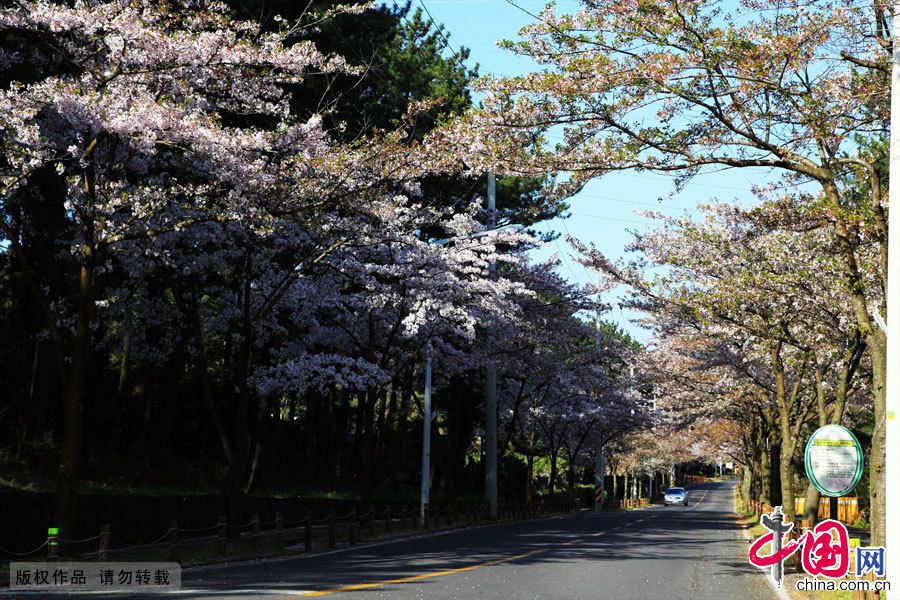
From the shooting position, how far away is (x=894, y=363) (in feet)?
29.7

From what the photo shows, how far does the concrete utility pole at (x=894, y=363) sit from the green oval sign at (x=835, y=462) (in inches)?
82.5

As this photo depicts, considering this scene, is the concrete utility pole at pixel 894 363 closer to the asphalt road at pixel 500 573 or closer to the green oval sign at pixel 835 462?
the green oval sign at pixel 835 462

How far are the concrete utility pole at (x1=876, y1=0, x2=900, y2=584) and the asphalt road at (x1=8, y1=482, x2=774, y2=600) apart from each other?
231 inches

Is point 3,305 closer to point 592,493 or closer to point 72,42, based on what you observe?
point 72,42

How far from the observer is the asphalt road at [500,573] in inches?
542

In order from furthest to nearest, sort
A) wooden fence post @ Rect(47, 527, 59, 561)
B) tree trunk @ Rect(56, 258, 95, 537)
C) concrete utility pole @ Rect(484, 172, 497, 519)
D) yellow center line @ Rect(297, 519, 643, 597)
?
concrete utility pole @ Rect(484, 172, 497, 519)
tree trunk @ Rect(56, 258, 95, 537)
wooden fence post @ Rect(47, 527, 59, 561)
yellow center line @ Rect(297, 519, 643, 597)

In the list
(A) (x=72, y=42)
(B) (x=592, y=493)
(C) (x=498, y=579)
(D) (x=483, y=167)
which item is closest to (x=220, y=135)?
(A) (x=72, y=42)

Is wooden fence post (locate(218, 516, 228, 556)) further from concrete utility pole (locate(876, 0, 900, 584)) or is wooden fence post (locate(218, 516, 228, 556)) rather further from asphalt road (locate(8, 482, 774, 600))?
concrete utility pole (locate(876, 0, 900, 584))

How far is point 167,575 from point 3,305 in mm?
20368

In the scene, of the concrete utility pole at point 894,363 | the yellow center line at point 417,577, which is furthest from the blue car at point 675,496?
the concrete utility pole at point 894,363

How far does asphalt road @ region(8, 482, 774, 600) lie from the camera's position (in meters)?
13.8

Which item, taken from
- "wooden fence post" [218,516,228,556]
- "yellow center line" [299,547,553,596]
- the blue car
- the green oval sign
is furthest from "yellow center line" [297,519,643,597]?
the blue car

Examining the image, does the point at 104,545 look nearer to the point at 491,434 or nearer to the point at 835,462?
the point at 835,462

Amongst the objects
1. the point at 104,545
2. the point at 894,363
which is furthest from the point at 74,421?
the point at 894,363
